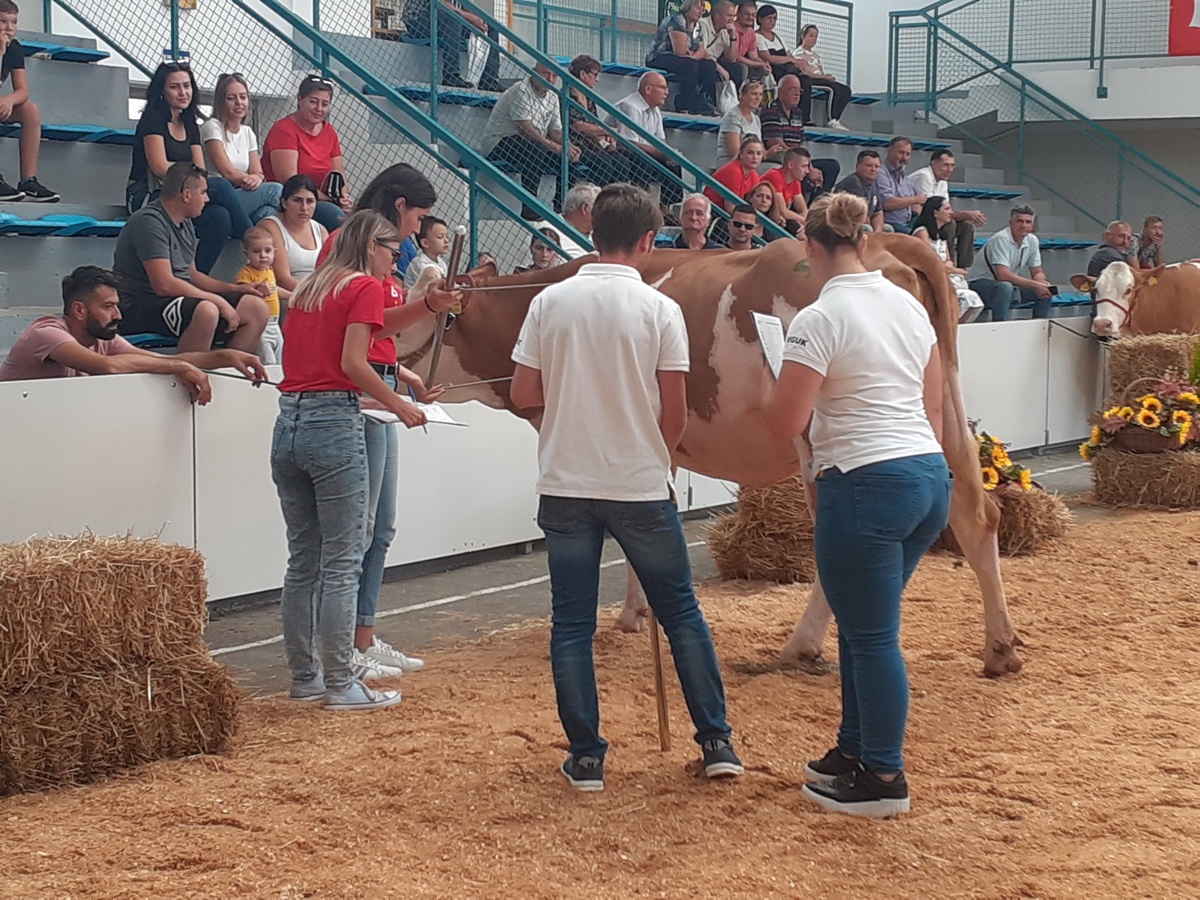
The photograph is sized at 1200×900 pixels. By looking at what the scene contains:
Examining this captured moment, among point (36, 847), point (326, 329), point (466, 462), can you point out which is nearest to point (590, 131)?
point (466, 462)

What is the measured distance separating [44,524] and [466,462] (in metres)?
2.46

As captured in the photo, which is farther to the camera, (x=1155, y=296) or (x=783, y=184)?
(x=1155, y=296)

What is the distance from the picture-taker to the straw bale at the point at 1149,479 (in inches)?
391

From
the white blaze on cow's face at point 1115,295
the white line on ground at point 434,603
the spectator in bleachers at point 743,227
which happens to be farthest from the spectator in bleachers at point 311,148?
the white blaze on cow's face at point 1115,295

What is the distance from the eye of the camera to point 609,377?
4.22 metres

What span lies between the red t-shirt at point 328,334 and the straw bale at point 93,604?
0.75 m

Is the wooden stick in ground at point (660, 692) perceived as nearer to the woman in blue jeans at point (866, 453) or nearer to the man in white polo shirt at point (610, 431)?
the man in white polo shirt at point (610, 431)

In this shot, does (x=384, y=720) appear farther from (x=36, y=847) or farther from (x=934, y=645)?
(x=934, y=645)

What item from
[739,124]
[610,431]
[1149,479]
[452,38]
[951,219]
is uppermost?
[452,38]

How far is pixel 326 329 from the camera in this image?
516cm

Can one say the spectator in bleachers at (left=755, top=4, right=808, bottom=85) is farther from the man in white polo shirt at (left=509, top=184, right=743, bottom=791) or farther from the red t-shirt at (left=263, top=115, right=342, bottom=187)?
the man in white polo shirt at (left=509, top=184, right=743, bottom=791)

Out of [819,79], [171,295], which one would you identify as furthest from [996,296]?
[171,295]

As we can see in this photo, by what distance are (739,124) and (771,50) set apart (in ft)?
12.7

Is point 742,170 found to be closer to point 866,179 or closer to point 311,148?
point 866,179
